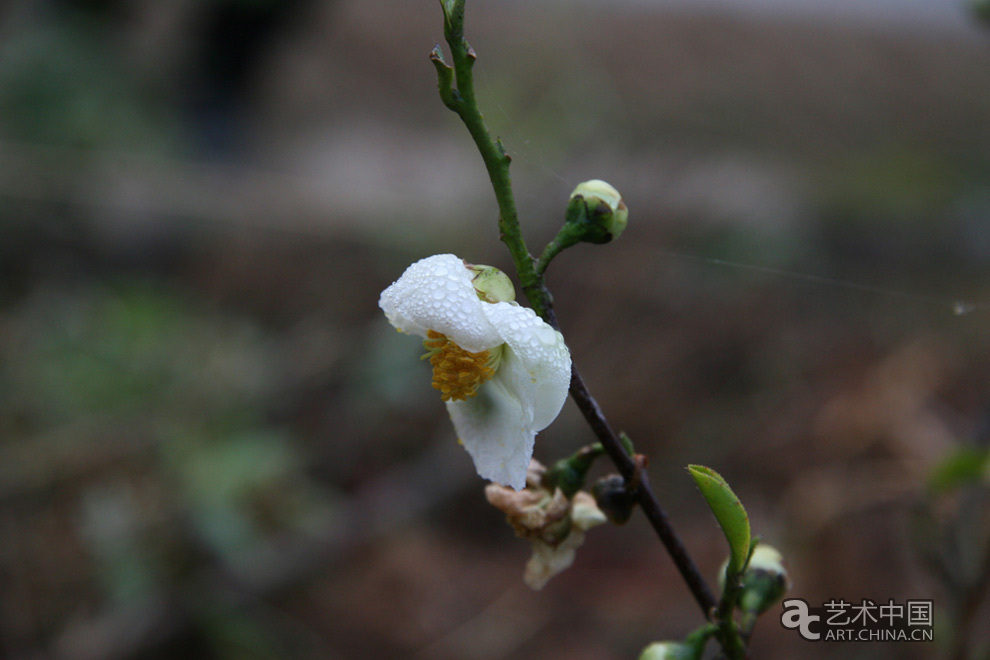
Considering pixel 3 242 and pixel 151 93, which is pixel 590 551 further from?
pixel 151 93

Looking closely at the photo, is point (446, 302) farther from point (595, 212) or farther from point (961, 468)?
point (961, 468)

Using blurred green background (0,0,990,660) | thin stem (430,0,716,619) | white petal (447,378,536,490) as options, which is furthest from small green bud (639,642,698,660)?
blurred green background (0,0,990,660)

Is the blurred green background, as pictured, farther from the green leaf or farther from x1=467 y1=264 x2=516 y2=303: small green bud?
x1=467 y1=264 x2=516 y2=303: small green bud

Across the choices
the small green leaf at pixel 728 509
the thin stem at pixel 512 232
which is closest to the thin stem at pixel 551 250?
the thin stem at pixel 512 232

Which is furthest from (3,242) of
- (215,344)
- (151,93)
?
(151,93)

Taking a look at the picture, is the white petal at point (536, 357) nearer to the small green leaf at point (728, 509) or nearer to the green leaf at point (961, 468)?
the small green leaf at point (728, 509)

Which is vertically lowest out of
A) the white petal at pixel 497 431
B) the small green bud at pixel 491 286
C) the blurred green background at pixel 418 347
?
the blurred green background at pixel 418 347

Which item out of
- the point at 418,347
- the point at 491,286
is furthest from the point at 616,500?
the point at 418,347
